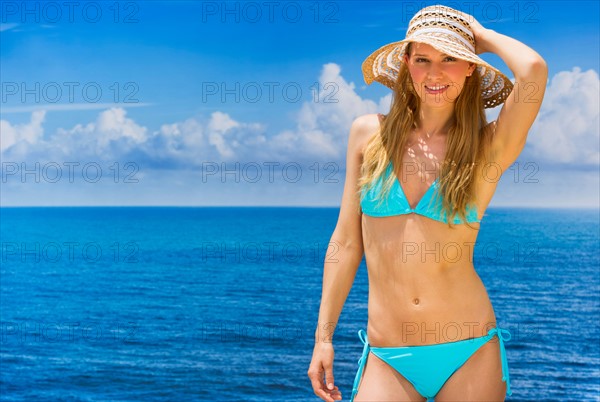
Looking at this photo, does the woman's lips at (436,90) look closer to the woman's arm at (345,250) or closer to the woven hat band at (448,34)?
the woven hat band at (448,34)

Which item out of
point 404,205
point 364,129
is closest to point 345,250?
point 404,205

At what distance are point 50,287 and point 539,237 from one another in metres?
64.0

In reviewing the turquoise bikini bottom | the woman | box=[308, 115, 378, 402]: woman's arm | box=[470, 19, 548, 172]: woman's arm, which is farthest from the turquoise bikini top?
the turquoise bikini bottom

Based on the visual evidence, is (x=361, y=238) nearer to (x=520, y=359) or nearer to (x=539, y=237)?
(x=520, y=359)

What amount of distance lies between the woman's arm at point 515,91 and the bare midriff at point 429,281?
1.17 feet

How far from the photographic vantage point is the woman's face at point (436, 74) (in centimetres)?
301

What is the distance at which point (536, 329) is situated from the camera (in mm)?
48125

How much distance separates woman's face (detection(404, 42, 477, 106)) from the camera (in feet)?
9.88

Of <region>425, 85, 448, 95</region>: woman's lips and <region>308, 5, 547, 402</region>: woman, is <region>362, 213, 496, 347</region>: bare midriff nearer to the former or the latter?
<region>308, 5, 547, 402</region>: woman

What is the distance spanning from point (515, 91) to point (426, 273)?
807 millimetres

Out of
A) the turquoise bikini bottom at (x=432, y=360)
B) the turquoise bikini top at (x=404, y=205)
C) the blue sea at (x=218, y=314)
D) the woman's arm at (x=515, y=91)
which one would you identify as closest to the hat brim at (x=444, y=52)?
the woman's arm at (x=515, y=91)

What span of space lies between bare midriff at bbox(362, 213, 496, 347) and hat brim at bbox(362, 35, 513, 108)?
1.95 feet

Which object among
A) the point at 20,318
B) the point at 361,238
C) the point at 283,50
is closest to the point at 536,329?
the point at 20,318

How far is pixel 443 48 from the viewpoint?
2.90 meters
